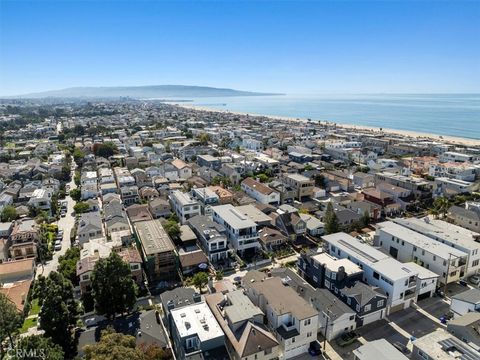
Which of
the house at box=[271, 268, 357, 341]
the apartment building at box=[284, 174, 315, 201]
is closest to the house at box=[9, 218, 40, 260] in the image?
the house at box=[271, 268, 357, 341]

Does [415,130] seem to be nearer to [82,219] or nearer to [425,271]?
[425,271]

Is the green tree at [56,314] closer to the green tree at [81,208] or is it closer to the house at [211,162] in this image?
the green tree at [81,208]

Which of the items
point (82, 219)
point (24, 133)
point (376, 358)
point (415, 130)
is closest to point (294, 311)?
point (376, 358)

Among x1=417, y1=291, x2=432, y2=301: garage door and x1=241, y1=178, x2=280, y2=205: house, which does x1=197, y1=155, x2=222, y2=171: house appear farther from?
x1=417, y1=291, x2=432, y2=301: garage door

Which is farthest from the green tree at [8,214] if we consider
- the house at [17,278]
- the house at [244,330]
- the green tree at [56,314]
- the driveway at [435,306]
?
the driveway at [435,306]

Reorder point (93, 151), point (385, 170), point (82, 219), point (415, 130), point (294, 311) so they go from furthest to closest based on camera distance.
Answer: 1. point (415, 130)
2. point (93, 151)
3. point (385, 170)
4. point (82, 219)
5. point (294, 311)

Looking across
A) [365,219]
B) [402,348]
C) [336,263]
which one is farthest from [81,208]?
[402,348]

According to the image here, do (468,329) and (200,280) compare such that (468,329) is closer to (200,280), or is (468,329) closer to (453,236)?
(453,236)
